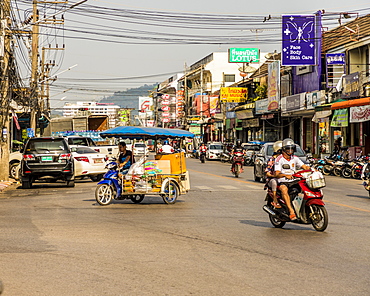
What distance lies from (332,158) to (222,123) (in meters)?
48.6

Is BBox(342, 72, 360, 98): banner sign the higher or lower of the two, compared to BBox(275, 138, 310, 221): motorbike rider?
higher

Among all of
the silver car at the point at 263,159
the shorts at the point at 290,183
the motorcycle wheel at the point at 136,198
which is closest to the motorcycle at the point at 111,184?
the motorcycle wheel at the point at 136,198

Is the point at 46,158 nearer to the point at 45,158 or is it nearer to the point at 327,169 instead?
the point at 45,158

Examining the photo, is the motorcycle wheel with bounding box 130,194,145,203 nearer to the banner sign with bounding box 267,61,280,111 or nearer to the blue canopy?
the blue canopy

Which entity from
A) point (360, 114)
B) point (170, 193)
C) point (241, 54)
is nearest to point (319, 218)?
point (170, 193)

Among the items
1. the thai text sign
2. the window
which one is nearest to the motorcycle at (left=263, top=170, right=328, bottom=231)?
the thai text sign

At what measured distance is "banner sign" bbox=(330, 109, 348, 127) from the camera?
36.4 m

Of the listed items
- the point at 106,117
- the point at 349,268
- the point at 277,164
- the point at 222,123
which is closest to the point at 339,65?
the point at 106,117

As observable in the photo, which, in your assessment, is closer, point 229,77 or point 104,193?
point 104,193

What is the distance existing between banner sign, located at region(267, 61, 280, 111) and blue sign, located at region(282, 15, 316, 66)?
1104 cm

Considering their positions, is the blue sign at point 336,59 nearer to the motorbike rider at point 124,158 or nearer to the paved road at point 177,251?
the paved road at point 177,251

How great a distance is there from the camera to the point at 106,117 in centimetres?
5856

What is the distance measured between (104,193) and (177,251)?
25.7 ft

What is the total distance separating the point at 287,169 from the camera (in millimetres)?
11570
